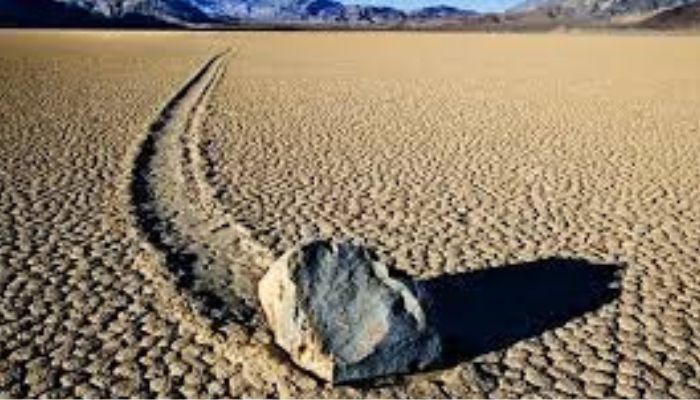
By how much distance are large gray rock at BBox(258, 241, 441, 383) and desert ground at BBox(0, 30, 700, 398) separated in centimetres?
11

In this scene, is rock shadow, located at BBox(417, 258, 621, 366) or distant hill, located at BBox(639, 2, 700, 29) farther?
distant hill, located at BBox(639, 2, 700, 29)

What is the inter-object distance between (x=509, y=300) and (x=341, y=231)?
84.3 inches

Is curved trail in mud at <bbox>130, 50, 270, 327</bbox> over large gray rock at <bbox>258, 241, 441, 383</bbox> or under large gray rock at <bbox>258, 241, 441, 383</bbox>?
under

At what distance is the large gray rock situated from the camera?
5199mm

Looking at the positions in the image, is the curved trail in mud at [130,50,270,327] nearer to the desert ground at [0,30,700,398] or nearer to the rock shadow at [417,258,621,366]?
the desert ground at [0,30,700,398]

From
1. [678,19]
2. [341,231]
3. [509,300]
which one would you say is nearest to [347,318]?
[509,300]

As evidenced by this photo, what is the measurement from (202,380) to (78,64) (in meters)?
24.9

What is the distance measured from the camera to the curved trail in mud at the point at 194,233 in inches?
256

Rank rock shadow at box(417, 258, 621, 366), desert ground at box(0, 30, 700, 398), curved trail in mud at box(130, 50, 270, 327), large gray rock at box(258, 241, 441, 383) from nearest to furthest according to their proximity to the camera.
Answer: large gray rock at box(258, 241, 441, 383) < desert ground at box(0, 30, 700, 398) < rock shadow at box(417, 258, 621, 366) < curved trail in mud at box(130, 50, 270, 327)

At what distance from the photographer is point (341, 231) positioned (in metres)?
8.25

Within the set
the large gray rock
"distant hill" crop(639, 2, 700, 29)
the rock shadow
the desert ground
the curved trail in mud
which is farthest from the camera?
"distant hill" crop(639, 2, 700, 29)

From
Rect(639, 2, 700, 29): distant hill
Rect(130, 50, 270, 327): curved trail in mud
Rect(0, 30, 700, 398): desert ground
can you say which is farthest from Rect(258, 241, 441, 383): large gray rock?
Rect(639, 2, 700, 29): distant hill

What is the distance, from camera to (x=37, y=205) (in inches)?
355

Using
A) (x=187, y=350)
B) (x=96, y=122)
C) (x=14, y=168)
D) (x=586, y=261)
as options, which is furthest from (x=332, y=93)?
(x=187, y=350)
